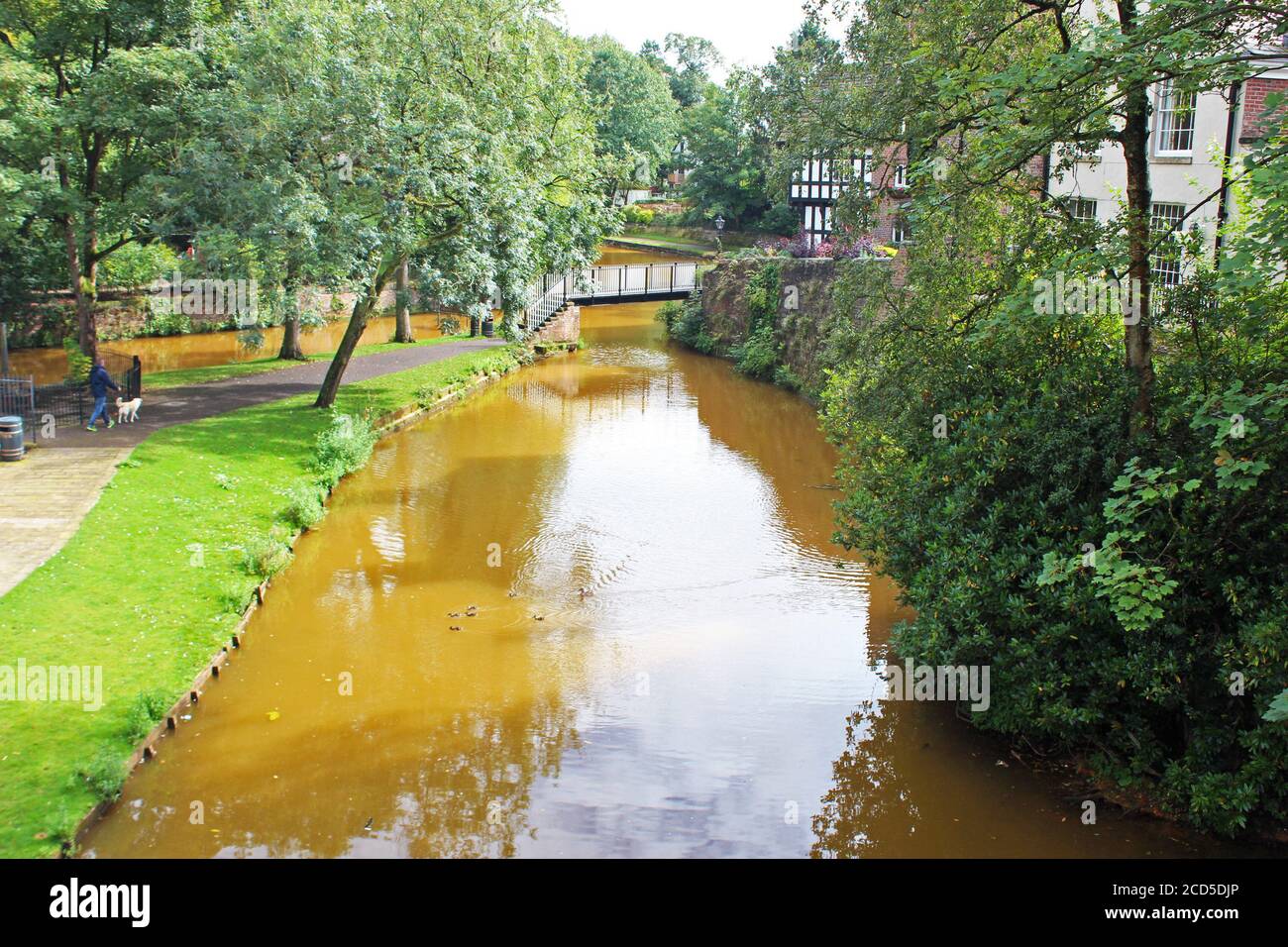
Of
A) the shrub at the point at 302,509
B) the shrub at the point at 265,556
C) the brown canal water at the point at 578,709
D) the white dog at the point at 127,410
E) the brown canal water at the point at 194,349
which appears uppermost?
the brown canal water at the point at 194,349

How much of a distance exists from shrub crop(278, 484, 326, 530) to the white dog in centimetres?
500

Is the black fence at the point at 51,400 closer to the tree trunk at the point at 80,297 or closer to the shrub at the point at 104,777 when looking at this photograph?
the tree trunk at the point at 80,297

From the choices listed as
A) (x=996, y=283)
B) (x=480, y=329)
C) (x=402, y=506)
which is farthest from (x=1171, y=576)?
(x=480, y=329)

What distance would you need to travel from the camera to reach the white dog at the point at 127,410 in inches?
827

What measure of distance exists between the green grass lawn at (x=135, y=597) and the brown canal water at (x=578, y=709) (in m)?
0.51

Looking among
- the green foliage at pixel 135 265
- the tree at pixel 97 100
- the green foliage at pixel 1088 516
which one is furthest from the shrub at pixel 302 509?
the green foliage at pixel 135 265

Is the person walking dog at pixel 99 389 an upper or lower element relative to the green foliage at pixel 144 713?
upper

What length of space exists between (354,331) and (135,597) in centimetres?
1127

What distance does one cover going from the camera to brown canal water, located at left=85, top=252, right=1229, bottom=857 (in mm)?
10055

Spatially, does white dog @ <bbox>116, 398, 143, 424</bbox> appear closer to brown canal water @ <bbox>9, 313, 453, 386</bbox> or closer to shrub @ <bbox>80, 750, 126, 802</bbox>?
brown canal water @ <bbox>9, 313, 453, 386</bbox>

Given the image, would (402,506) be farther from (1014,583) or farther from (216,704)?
(1014,583)

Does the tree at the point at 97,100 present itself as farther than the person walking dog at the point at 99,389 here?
Yes

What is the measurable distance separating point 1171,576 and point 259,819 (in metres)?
8.63

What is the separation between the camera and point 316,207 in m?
19.2
